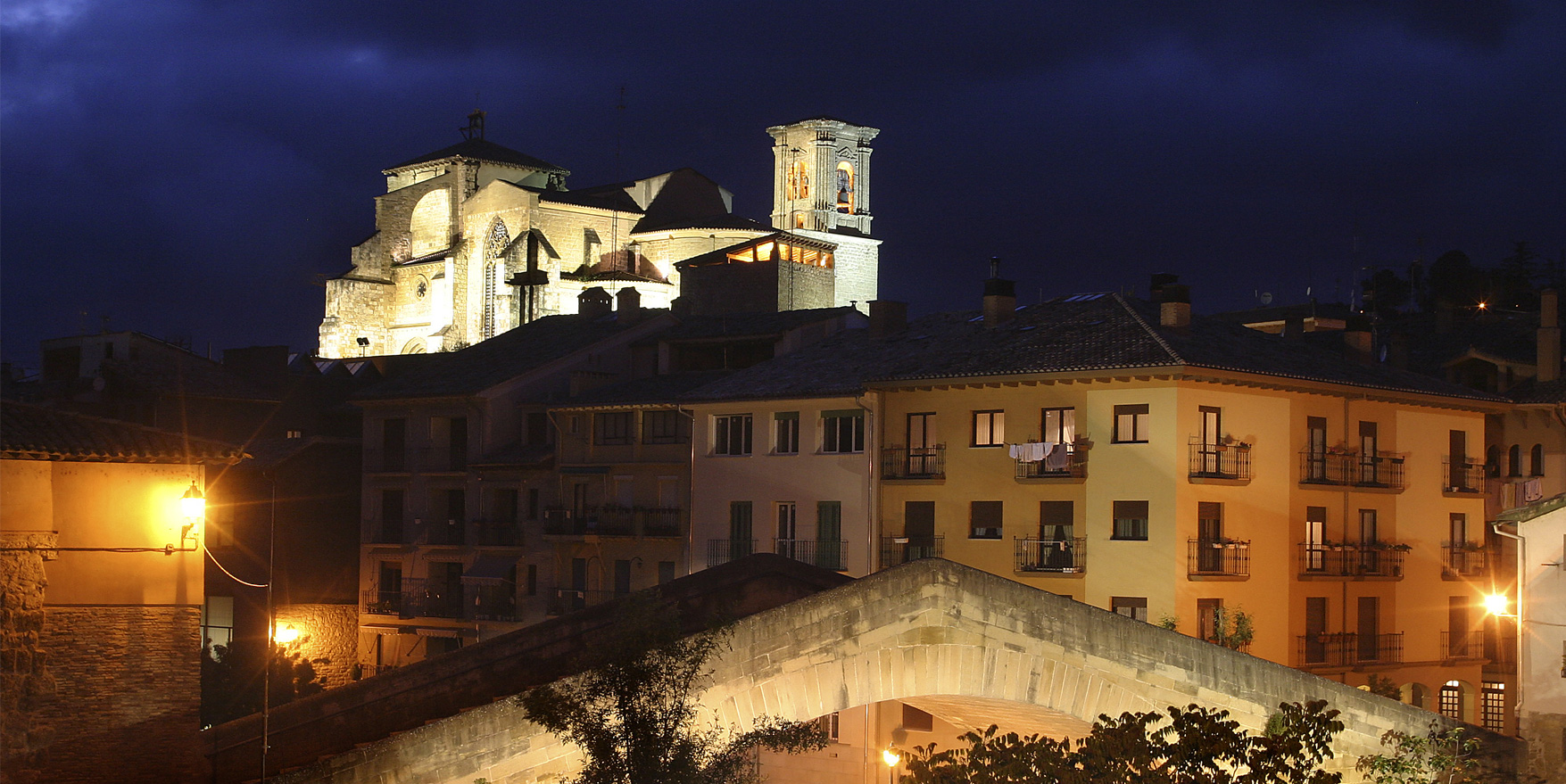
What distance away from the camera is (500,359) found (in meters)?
52.1

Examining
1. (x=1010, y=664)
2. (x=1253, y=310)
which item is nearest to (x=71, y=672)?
(x=1010, y=664)

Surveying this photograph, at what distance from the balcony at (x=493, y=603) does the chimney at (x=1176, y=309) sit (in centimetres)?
1923

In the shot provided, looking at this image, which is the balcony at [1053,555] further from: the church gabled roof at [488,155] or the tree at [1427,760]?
the church gabled roof at [488,155]

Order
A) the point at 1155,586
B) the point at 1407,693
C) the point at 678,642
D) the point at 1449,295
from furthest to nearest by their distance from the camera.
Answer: the point at 1449,295
the point at 1407,693
the point at 1155,586
the point at 678,642

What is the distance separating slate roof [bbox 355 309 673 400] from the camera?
49.9 meters

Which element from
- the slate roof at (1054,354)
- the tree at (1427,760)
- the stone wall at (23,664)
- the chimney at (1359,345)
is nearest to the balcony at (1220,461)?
the slate roof at (1054,354)

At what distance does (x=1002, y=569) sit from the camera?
36.9m

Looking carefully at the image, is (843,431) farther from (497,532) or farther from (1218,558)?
(497,532)

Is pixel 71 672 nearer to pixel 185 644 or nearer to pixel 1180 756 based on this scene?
pixel 185 644

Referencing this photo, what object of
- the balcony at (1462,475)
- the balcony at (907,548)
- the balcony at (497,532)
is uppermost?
the balcony at (1462,475)

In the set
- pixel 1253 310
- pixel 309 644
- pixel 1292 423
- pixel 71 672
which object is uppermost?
pixel 1253 310

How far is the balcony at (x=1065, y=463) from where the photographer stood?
35.8 m

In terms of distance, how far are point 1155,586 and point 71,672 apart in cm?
2038

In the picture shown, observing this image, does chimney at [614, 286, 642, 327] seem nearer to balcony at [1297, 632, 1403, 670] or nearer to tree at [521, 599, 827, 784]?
balcony at [1297, 632, 1403, 670]
